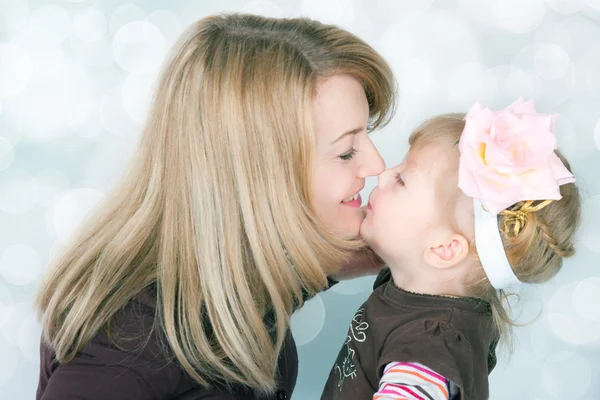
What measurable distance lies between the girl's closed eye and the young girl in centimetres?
9

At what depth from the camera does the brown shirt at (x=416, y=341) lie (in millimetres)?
1474

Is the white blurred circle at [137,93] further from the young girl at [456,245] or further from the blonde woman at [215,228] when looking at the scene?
the young girl at [456,245]

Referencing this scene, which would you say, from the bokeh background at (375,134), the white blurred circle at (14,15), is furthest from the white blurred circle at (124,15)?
the white blurred circle at (14,15)

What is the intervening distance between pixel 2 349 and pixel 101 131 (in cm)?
74

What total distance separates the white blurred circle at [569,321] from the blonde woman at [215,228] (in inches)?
43.7

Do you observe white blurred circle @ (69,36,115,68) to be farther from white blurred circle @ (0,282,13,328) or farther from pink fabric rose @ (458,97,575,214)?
pink fabric rose @ (458,97,575,214)

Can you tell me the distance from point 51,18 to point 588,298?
1890 millimetres

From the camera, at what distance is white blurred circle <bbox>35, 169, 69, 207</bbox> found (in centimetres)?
248

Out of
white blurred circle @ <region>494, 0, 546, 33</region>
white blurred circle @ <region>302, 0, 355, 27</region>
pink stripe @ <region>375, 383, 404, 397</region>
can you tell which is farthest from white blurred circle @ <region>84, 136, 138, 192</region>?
pink stripe @ <region>375, 383, 404, 397</region>

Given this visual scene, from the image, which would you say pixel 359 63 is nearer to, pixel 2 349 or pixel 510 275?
pixel 510 275

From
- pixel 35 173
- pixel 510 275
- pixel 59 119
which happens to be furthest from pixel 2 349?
Result: pixel 510 275

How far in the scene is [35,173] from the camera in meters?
2.48

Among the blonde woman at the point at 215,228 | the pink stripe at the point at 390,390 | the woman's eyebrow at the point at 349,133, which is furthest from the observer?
the woman's eyebrow at the point at 349,133

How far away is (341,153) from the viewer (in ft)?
5.45
